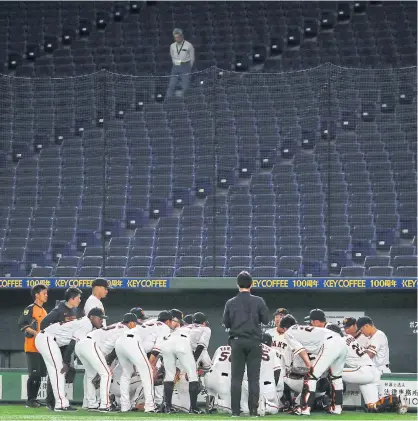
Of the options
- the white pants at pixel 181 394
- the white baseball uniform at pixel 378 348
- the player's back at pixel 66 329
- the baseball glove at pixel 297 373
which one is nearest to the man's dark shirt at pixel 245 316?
the baseball glove at pixel 297 373

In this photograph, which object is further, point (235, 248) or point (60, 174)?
point (60, 174)

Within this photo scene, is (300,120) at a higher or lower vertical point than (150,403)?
higher

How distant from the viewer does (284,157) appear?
17391mm

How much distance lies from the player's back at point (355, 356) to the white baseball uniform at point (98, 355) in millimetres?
2666

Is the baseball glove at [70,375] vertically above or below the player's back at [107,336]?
below

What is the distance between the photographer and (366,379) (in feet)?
44.7

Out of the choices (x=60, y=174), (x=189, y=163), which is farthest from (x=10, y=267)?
(x=189, y=163)

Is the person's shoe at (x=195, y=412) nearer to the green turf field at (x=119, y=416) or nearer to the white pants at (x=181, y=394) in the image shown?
the white pants at (x=181, y=394)

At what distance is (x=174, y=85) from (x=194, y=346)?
5527 millimetres

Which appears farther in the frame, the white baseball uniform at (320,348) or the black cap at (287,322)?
the black cap at (287,322)

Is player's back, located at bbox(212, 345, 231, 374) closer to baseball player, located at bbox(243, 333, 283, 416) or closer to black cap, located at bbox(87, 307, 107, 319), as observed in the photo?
baseball player, located at bbox(243, 333, 283, 416)

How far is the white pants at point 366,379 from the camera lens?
1362 centimetres

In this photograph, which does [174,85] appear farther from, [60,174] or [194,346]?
[194,346]

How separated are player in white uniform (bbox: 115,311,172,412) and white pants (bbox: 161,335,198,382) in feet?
0.54
